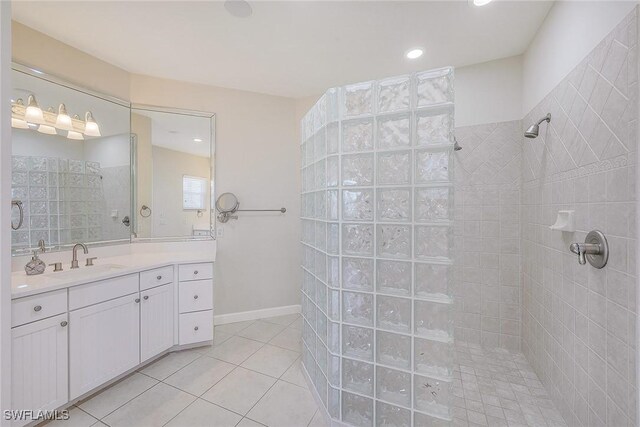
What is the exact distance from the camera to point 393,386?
1.33 meters

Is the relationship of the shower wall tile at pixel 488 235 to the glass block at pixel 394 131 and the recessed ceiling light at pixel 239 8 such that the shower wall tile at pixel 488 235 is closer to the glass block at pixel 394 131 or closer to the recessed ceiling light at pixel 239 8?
the glass block at pixel 394 131

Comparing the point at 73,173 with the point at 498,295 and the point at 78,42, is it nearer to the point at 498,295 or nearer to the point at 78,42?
the point at 78,42

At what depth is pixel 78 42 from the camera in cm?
200

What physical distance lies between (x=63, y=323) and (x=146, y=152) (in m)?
1.59

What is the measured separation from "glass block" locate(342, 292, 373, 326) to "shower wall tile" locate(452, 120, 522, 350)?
4.66 feet

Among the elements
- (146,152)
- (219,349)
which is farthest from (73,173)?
(219,349)

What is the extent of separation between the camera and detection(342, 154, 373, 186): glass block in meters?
1.37

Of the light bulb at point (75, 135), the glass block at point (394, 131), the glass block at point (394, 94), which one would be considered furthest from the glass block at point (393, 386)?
the light bulb at point (75, 135)

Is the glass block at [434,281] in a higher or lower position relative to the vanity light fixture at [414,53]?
lower

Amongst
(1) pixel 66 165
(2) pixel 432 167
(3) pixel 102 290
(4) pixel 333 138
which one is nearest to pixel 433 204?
(2) pixel 432 167

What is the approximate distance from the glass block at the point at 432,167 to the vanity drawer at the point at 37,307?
6.95ft

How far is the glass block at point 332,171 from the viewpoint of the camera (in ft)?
4.70

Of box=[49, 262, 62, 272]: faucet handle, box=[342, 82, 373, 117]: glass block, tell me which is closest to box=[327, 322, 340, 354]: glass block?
box=[342, 82, 373, 117]: glass block

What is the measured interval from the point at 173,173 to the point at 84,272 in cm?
117
